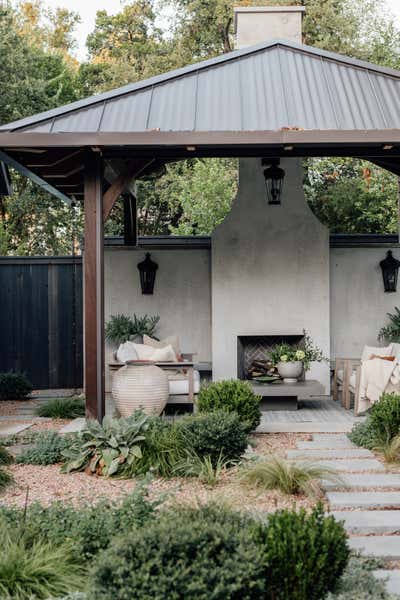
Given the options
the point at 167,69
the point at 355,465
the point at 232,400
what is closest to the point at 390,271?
the point at 232,400

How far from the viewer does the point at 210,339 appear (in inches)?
436

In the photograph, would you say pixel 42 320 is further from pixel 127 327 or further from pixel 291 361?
pixel 291 361

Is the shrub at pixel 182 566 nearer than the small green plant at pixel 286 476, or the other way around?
the shrub at pixel 182 566

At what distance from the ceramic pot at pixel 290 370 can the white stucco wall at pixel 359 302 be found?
1.98m

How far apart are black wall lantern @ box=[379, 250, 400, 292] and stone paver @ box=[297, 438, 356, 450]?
4654 mm

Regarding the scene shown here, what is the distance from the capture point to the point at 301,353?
918cm

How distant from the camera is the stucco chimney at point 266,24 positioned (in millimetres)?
10898

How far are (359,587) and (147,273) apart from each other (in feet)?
26.0

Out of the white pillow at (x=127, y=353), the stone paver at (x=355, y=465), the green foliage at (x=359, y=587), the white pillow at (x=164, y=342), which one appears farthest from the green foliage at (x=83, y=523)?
the white pillow at (x=164, y=342)

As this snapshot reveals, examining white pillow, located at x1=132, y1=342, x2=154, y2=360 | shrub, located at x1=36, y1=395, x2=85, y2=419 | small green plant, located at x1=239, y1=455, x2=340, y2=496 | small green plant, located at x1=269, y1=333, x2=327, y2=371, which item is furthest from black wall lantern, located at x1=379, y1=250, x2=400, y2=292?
small green plant, located at x1=239, y1=455, x2=340, y2=496

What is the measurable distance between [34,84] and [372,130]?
41.4 feet

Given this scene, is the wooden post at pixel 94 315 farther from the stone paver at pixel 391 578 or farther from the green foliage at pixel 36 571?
the stone paver at pixel 391 578

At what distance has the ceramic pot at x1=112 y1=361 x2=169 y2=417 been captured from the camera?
7418mm

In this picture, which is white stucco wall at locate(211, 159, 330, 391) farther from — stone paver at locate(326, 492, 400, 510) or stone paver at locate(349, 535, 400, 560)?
stone paver at locate(349, 535, 400, 560)
